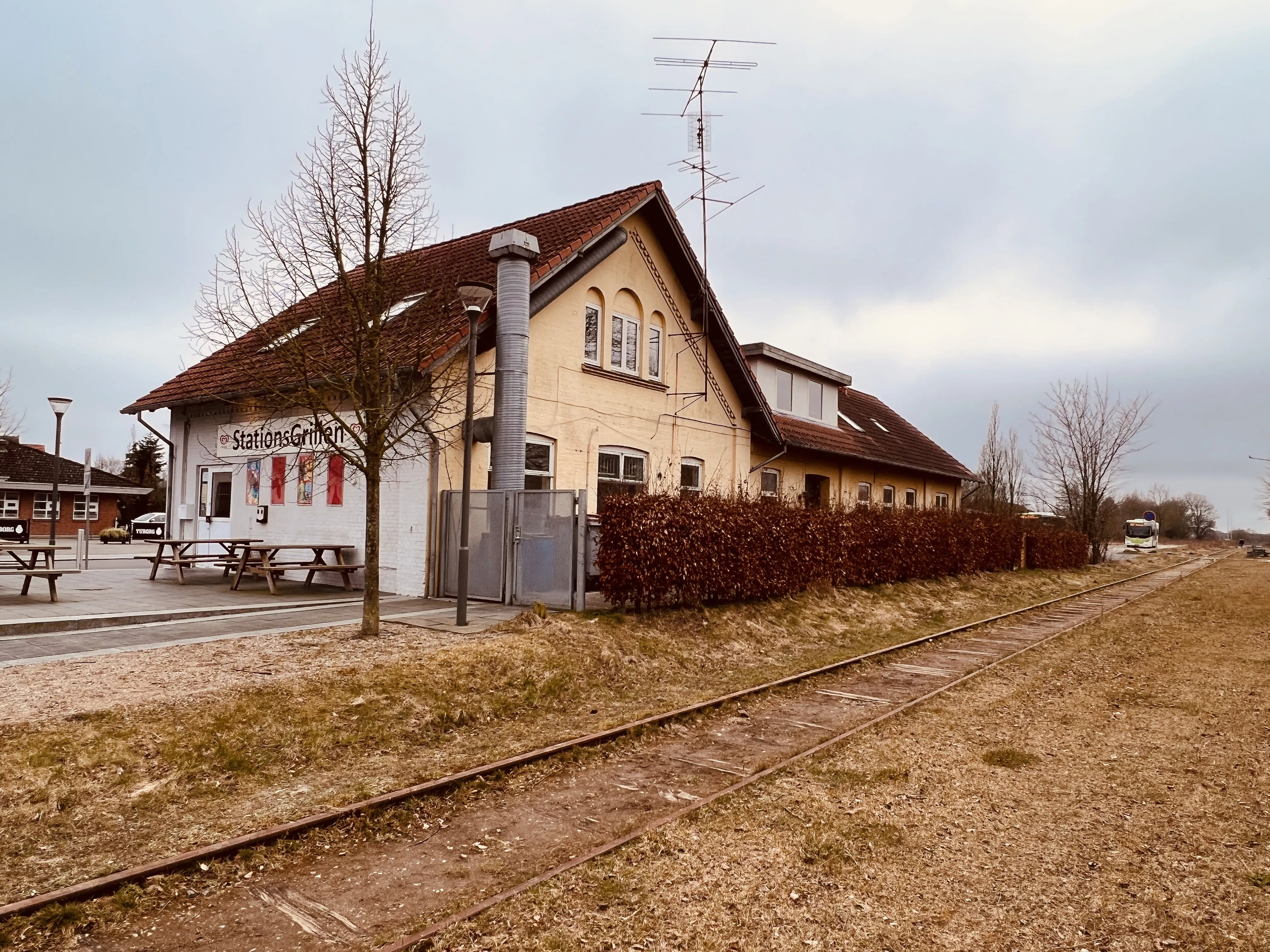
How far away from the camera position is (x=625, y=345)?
18.0 metres

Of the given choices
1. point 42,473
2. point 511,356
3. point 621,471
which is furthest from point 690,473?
point 42,473

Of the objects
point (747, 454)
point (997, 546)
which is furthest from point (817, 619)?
point (997, 546)

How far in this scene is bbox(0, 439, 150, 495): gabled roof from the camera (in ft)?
133

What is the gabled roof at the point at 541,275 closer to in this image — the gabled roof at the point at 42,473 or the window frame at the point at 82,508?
the gabled roof at the point at 42,473

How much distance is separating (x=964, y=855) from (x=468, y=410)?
309 inches

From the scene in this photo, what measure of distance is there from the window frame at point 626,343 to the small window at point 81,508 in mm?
39712

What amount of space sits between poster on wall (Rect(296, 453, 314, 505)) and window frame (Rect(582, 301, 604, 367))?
5510 mm

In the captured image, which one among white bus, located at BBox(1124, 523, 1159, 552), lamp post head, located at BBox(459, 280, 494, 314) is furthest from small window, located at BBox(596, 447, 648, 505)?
white bus, located at BBox(1124, 523, 1159, 552)

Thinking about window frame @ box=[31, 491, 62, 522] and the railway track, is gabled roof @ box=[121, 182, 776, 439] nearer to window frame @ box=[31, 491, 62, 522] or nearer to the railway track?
the railway track

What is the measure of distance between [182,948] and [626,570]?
28.3 feet

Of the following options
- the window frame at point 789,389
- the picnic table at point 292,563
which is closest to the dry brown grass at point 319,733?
the picnic table at point 292,563

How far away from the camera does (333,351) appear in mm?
12250

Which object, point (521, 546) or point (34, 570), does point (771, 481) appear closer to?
point (521, 546)

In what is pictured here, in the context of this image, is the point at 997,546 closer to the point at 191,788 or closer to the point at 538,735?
the point at 538,735
